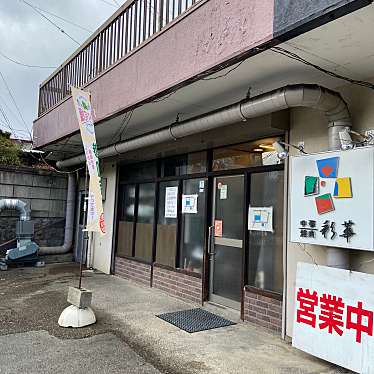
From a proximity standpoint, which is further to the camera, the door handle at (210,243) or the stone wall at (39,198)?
the stone wall at (39,198)

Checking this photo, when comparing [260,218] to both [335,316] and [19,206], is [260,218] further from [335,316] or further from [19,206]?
[19,206]

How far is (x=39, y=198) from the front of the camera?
34.9 feet

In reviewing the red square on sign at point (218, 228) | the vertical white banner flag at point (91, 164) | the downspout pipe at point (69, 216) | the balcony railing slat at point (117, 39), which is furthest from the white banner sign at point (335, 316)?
the downspout pipe at point (69, 216)

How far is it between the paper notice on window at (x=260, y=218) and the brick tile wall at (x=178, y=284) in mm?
1512

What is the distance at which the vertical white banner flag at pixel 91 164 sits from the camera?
4824 millimetres

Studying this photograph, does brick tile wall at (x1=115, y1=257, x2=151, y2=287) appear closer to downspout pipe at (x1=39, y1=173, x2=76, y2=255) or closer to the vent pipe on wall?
downspout pipe at (x1=39, y1=173, x2=76, y2=255)

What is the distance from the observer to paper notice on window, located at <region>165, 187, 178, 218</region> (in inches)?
281

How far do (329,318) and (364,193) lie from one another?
1.35 m

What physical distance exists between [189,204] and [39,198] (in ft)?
18.9

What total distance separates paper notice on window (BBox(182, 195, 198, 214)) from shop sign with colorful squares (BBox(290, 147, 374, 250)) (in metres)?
2.64

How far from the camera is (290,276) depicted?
4.68 metres

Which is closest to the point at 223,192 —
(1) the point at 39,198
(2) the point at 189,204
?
(2) the point at 189,204

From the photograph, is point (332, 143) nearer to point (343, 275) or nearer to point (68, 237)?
point (343, 275)

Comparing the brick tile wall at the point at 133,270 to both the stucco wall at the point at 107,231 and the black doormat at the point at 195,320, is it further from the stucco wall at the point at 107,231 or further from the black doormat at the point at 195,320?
the black doormat at the point at 195,320
